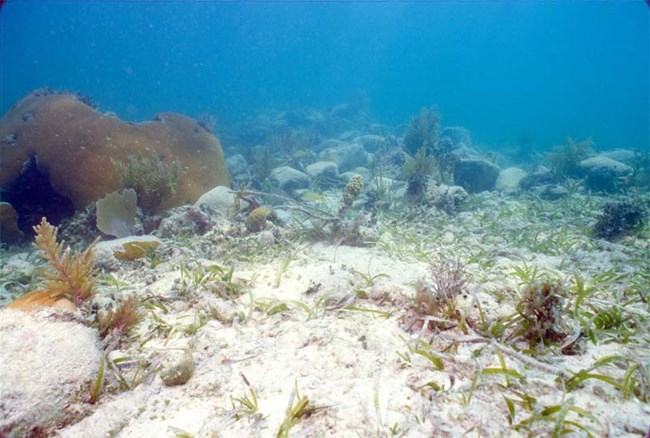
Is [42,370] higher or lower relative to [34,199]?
lower

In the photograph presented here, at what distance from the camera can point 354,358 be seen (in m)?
2.21

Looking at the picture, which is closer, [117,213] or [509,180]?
[117,213]

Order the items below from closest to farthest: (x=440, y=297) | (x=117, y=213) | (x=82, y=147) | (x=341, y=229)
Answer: (x=440, y=297) < (x=341, y=229) < (x=117, y=213) < (x=82, y=147)

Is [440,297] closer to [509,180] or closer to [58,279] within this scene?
[58,279]

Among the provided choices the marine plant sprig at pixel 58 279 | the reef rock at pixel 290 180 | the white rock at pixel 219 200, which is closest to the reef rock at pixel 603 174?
the reef rock at pixel 290 180

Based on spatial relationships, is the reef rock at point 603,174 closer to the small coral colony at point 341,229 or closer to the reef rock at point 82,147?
the small coral colony at point 341,229

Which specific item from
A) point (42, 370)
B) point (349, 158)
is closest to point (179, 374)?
point (42, 370)

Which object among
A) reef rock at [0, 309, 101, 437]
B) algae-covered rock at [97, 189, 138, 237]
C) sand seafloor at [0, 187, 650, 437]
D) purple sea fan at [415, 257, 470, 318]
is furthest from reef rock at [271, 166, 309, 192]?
reef rock at [0, 309, 101, 437]

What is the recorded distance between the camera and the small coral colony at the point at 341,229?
2348 mm

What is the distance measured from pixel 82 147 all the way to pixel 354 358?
7.74 m

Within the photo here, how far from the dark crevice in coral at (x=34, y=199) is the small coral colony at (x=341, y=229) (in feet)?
0.09

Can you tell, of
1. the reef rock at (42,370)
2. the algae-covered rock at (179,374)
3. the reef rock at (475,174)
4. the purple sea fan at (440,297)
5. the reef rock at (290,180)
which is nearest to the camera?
the reef rock at (42,370)

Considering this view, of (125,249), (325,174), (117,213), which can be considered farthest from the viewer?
(325,174)

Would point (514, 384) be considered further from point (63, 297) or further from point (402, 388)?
point (63, 297)
